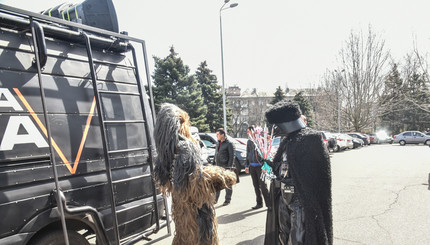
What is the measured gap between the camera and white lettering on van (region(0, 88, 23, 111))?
7.80 feet

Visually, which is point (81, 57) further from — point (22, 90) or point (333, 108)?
point (333, 108)

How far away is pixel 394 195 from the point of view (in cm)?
710

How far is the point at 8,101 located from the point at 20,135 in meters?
0.30

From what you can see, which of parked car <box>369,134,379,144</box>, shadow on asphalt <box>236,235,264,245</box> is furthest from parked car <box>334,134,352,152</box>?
shadow on asphalt <box>236,235,264,245</box>

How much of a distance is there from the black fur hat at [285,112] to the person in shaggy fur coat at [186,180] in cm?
76

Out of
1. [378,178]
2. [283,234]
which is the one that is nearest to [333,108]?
[378,178]

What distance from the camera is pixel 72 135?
2.84m

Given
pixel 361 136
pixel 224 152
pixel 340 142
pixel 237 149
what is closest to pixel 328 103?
pixel 361 136

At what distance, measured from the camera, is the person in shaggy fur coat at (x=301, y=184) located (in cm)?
256

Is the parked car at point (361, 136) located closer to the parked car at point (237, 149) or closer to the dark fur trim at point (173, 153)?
the parked car at point (237, 149)

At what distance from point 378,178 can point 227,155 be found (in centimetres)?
626

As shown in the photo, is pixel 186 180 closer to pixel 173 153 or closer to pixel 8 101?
pixel 173 153

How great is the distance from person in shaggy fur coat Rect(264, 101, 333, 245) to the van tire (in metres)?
2.05

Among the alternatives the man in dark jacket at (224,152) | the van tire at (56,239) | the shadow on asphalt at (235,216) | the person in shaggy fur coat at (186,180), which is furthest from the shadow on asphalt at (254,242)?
the van tire at (56,239)
